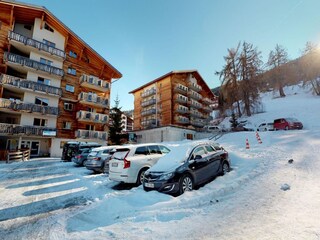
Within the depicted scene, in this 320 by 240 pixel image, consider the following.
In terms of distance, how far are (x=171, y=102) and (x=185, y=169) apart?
33390mm

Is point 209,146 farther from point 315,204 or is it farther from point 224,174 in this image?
point 315,204

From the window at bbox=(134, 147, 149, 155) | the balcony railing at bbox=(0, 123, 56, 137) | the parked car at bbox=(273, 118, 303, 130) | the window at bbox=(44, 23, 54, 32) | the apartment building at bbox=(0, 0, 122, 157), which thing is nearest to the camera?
the window at bbox=(134, 147, 149, 155)

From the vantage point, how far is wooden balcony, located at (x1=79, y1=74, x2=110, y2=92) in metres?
29.4

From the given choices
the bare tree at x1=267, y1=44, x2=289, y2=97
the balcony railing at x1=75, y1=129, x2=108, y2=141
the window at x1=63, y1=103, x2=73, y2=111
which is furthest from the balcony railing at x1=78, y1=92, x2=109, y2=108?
the bare tree at x1=267, y1=44, x2=289, y2=97

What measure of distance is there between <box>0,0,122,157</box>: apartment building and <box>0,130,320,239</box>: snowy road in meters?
19.1

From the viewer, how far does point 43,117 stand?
25688 mm

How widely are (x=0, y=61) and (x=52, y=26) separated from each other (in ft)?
30.0

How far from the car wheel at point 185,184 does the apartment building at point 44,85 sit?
2374 cm

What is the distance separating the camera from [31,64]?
24.4m

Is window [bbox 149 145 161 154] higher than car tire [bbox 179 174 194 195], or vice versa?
window [bbox 149 145 161 154]

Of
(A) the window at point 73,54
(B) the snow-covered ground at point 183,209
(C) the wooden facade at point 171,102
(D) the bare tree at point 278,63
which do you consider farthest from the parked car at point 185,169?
(D) the bare tree at point 278,63

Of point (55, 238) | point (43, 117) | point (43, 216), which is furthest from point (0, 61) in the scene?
point (55, 238)

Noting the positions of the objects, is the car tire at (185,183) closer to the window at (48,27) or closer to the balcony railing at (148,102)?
the window at (48,27)

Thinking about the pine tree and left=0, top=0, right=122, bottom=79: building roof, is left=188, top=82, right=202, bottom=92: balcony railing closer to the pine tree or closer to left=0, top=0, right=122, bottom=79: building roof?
the pine tree
